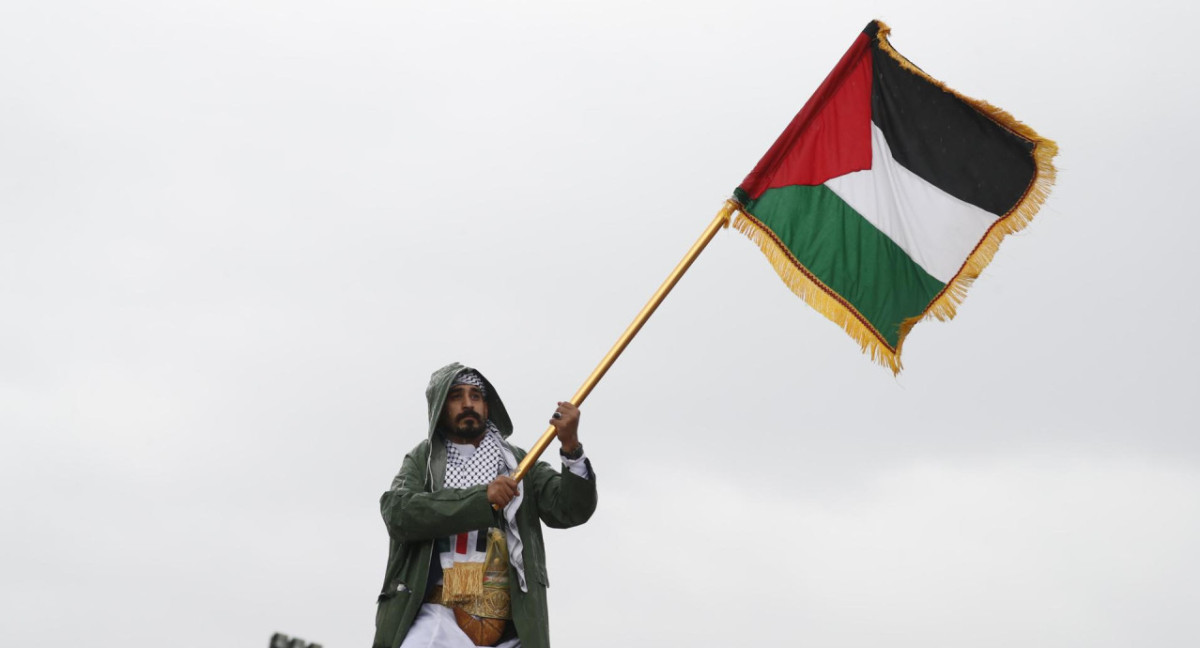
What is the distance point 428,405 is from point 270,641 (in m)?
2.89

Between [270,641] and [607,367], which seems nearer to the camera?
[270,641]

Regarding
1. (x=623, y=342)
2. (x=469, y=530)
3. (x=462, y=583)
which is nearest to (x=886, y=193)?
(x=623, y=342)

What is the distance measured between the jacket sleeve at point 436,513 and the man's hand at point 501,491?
4 centimetres

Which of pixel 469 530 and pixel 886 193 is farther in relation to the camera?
pixel 886 193

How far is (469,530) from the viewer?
9336 millimetres

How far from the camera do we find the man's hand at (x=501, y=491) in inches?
363

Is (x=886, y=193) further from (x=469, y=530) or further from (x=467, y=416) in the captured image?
(x=469, y=530)

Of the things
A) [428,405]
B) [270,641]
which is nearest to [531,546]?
[428,405]

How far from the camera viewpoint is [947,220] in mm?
10391

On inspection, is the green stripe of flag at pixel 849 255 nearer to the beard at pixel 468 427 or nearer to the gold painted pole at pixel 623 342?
the gold painted pole at pixel 623 342

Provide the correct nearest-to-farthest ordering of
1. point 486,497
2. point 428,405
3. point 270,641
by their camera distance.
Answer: point 270,641 < point 486,497 < point 428,405

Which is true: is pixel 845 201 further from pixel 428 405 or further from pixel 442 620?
pixel 442 620

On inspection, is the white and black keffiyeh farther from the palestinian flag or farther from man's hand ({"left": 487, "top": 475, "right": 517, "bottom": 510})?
the palestinian flag

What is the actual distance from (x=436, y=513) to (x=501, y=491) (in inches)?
16.3
